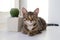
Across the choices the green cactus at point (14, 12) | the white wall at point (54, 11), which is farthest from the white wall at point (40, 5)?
the green cactus at point (14, 12)

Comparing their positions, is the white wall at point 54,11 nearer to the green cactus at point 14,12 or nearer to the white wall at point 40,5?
the white wall at point 40,5

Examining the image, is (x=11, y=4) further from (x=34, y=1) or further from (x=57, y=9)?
Result: (x=57, y=9)

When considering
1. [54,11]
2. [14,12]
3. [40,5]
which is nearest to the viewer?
[14,12]

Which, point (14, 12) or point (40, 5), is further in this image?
point (40, 5)

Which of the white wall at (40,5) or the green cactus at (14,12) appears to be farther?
the white wall at (40,5)

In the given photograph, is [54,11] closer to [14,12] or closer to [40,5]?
[40,5]

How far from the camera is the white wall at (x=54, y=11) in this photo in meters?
1.58

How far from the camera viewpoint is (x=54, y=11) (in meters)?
1.60

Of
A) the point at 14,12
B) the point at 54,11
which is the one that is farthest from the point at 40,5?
the point at 14,12

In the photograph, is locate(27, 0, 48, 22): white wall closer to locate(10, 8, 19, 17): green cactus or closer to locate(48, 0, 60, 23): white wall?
locate(48, 0, 60, 23): white wall

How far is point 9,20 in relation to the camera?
3.24 feet

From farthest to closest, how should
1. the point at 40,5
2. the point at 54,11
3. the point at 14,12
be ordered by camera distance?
the point at 40,5, the point at 54,11, the point at 14,12

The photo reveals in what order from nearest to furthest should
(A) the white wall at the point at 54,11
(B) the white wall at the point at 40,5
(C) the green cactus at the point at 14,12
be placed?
(C) the green cactus at the point at 14,12
(A) the white wall at the point at 54,11
(B) the white wall at the point at 40,5

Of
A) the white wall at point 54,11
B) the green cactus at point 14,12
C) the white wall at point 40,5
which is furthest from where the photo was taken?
the white wall at point 40,5
